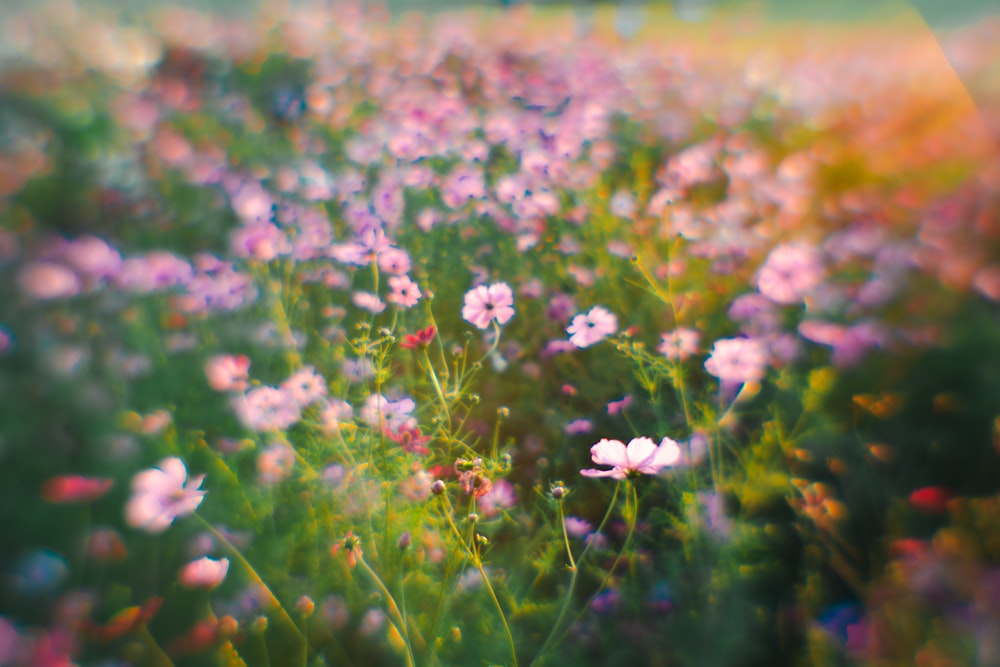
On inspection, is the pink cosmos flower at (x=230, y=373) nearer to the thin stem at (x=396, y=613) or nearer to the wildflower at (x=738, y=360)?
the thin stem at (x=396, y=613)

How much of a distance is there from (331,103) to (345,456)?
156cm

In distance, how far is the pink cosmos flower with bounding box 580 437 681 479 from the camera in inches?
19.2

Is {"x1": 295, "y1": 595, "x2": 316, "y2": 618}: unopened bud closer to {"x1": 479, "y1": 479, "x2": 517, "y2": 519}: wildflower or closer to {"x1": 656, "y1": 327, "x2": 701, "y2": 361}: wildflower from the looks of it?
{"x1": 479, "y1": 479, "x2": 517, "y2": 519}: wildflower

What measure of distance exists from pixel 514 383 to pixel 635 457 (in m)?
0.54

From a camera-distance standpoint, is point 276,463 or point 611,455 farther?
point 276,463

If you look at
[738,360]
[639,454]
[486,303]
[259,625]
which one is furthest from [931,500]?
[259,625]

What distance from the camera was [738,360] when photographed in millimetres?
626

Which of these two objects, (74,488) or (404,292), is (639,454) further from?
(74,488)

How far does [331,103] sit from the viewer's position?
6.32 feet

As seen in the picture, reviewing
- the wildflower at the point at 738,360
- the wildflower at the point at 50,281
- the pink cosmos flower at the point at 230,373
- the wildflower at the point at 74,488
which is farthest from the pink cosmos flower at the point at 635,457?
the wildflower at the point at 50,281

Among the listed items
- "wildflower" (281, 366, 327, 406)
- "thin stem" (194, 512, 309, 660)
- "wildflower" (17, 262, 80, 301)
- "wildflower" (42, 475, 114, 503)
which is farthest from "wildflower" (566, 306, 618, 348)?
"wildflower" (17, 262, 80, 301)

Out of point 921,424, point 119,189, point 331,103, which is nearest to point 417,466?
point 921,424

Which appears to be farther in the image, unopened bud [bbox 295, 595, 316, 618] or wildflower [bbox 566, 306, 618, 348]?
wildflower [bbox 566, 306, 618, 348]

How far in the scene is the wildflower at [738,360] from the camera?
23.6 inches
